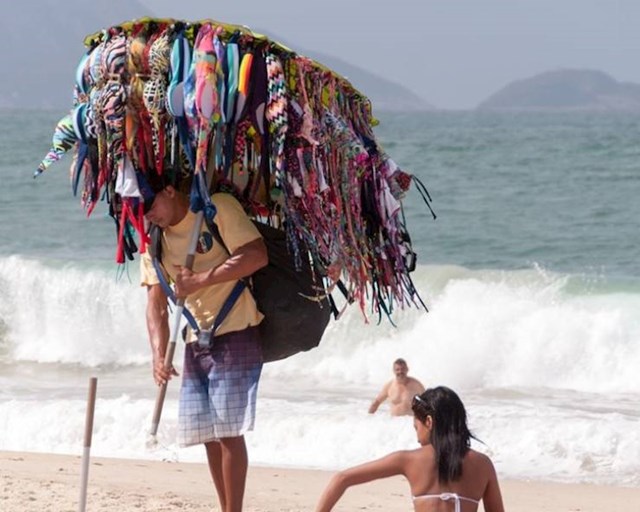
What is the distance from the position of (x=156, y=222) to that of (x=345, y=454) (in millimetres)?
5163

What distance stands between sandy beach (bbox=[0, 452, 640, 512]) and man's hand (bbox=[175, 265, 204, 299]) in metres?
1.59

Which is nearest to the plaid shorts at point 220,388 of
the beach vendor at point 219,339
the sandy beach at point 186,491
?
Answer: the beach vendor at point 219,339

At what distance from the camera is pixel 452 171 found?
33.8 m

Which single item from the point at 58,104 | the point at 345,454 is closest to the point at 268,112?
the point at 345,454

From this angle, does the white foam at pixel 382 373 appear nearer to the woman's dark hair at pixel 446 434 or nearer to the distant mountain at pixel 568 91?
the woman's dark hair at pixel 446 434

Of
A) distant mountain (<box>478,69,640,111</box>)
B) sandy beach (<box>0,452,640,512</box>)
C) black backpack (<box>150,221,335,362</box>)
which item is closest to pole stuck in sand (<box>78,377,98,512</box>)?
black backpack (<box>150,221,335,362</box>)

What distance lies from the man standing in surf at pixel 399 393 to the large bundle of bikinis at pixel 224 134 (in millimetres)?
5556

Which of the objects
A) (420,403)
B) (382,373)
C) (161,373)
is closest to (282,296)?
(161,373)

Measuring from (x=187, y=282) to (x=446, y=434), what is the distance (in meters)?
1.29

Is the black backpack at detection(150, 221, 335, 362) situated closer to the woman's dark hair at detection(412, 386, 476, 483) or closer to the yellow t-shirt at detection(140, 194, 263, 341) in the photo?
the yellow t-shirt at detection(140, 194, 263, 341)

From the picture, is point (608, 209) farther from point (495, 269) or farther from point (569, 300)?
point (569, 300)

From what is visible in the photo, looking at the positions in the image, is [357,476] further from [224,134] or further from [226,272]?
[224,134]

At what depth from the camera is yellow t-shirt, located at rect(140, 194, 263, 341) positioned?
Answer: 549 cm

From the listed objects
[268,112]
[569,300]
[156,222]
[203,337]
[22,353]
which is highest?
[268,112]
